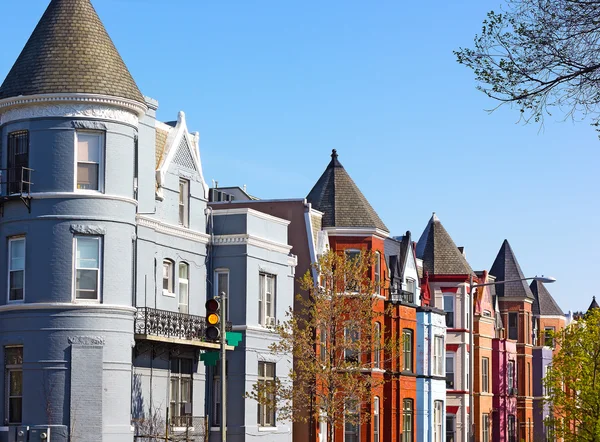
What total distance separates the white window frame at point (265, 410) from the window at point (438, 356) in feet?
63.3

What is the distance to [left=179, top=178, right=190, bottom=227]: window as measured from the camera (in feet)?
139

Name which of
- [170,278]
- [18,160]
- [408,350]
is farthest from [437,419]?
Answer: [18,160]

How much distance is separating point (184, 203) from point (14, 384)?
10.1 m

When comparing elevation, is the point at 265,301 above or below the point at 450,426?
above

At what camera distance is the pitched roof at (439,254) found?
69688 millimetres

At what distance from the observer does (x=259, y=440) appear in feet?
145

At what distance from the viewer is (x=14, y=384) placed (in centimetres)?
3550

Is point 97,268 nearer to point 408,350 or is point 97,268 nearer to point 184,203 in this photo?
point 184,203

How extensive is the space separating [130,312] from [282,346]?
30.7 ft

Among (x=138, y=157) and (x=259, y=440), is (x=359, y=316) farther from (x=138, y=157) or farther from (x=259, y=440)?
(x=138, y=157)

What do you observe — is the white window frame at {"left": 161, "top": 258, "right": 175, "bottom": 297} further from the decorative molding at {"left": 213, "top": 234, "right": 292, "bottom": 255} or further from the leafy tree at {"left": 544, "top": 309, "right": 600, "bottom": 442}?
the leafy tree at {"left": 544, "top": 309, "right": 600, "bottom": 442}

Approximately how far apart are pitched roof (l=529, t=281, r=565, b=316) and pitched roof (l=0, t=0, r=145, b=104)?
62011mm

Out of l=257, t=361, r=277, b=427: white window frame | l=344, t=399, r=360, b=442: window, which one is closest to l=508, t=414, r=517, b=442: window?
l=344, t=399, r=360, b=442: window

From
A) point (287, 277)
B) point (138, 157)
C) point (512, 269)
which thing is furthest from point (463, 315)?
point (138, 157)
